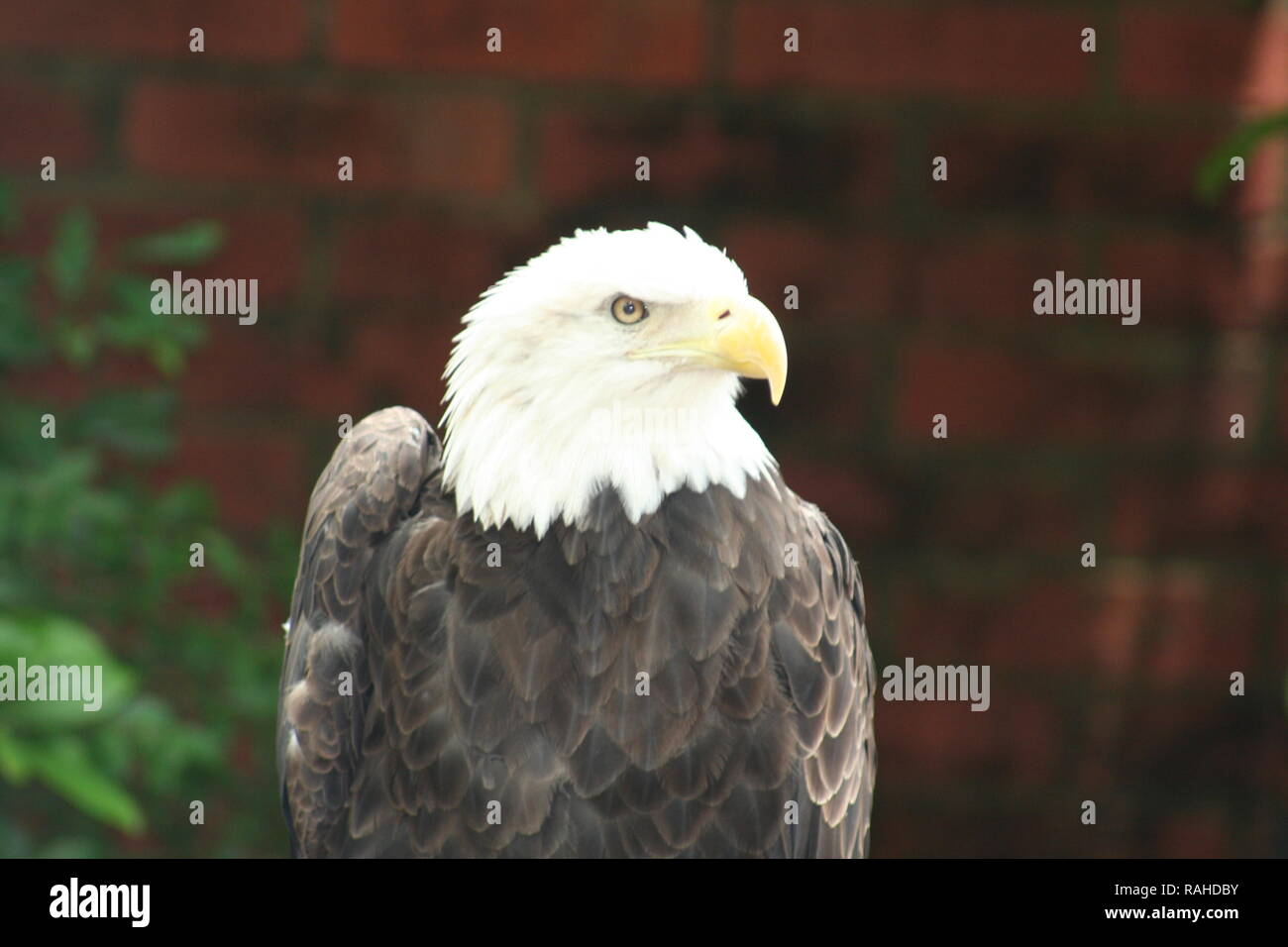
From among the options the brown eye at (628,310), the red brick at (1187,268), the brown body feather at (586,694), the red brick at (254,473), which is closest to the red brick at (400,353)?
the red brick at (254,473)

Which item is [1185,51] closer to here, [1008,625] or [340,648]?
[1008,625]

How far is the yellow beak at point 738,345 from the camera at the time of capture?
1.09m

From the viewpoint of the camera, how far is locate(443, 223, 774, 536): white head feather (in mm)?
1120

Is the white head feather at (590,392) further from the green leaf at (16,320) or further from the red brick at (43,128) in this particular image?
the red brick at (43,128)

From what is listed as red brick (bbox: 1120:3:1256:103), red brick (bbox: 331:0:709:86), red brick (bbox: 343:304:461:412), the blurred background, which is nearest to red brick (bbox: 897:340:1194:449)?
the blurred background

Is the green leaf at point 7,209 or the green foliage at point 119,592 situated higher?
the green leaf at point 7,209

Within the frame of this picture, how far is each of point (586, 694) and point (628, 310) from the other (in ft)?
0.99

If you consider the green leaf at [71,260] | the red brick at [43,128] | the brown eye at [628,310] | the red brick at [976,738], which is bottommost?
the red brick at [976,738]

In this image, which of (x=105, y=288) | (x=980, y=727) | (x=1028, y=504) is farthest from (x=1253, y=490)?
(x=105, y=288)

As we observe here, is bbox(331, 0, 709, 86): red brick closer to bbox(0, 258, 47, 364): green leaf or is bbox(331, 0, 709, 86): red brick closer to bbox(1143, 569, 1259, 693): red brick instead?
bbox(0, 258, 47, 364): green leaf

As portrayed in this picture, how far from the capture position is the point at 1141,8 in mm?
1730

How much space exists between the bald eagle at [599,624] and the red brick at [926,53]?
691mm

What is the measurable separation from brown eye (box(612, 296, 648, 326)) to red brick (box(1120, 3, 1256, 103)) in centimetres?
92

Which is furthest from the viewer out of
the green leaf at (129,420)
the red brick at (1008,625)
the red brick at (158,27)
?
the red brick at (1008,625)
